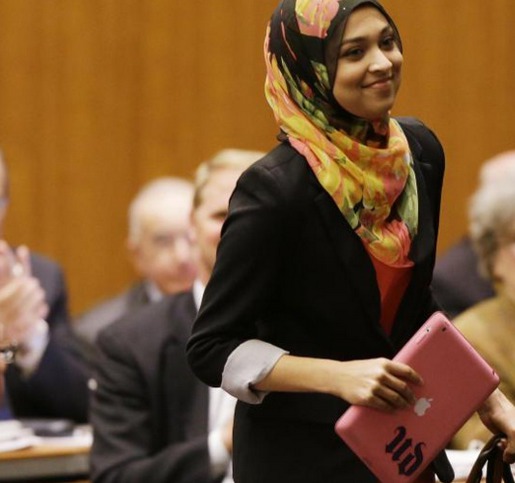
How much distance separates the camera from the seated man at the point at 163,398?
340 centimetres

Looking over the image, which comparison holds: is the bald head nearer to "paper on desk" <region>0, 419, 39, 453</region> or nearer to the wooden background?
the wooden background

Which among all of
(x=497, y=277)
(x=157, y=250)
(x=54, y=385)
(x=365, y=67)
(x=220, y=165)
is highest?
(x=365, y=67)

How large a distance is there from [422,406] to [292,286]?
24 cm

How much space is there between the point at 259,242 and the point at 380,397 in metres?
0.26

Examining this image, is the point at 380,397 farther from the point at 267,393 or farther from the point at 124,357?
the point at 124,357

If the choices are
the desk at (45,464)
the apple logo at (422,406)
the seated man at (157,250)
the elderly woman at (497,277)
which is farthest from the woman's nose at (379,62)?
the seated man at (157,250)

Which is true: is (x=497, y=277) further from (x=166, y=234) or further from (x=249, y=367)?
(x=166, y=234)

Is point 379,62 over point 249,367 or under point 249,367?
over

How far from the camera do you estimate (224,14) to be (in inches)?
241

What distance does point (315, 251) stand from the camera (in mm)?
1819

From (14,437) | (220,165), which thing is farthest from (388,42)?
(14,437)

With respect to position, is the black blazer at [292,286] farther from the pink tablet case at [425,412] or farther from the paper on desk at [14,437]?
the paper on desk at [14,437]

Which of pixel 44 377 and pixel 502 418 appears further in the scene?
pixel 44 377

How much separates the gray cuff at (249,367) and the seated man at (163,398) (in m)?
1.58
